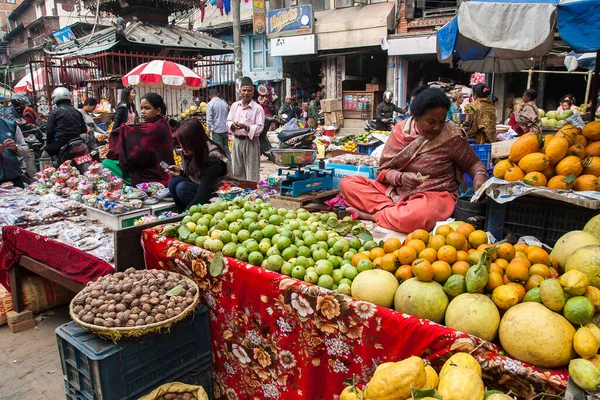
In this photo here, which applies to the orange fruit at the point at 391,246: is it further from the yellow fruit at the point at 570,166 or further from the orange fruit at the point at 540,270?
the yellow fruit at the point at 570,166

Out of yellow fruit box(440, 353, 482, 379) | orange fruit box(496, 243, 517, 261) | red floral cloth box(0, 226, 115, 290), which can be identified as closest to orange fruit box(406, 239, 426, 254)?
orange fruit box(496, 243, 517, 261)

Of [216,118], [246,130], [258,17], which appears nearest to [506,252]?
[246,130]

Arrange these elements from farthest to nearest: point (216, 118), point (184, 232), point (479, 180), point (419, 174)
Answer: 1. point (216, 118)
2. point (419, 174)
3. point (479, 180)
4. point (184, 232)

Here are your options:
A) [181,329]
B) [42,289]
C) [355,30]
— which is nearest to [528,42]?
[181,329]

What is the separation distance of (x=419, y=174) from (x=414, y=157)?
0.57 feet

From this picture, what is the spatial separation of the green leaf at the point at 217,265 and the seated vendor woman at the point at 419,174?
1.66 m

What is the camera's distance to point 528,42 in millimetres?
2934

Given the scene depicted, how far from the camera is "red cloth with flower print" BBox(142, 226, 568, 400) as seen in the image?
153cm

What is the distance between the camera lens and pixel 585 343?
136 centimetres

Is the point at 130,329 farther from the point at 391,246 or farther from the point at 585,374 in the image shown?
the point at 585,374

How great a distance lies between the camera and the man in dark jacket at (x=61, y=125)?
6.07 m

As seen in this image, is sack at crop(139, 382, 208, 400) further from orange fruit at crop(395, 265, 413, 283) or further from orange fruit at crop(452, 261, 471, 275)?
orange fruit at crop(452, 261, 471, 275)

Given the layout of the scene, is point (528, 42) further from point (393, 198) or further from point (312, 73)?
point (312, 73)

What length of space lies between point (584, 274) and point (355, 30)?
16.2m
